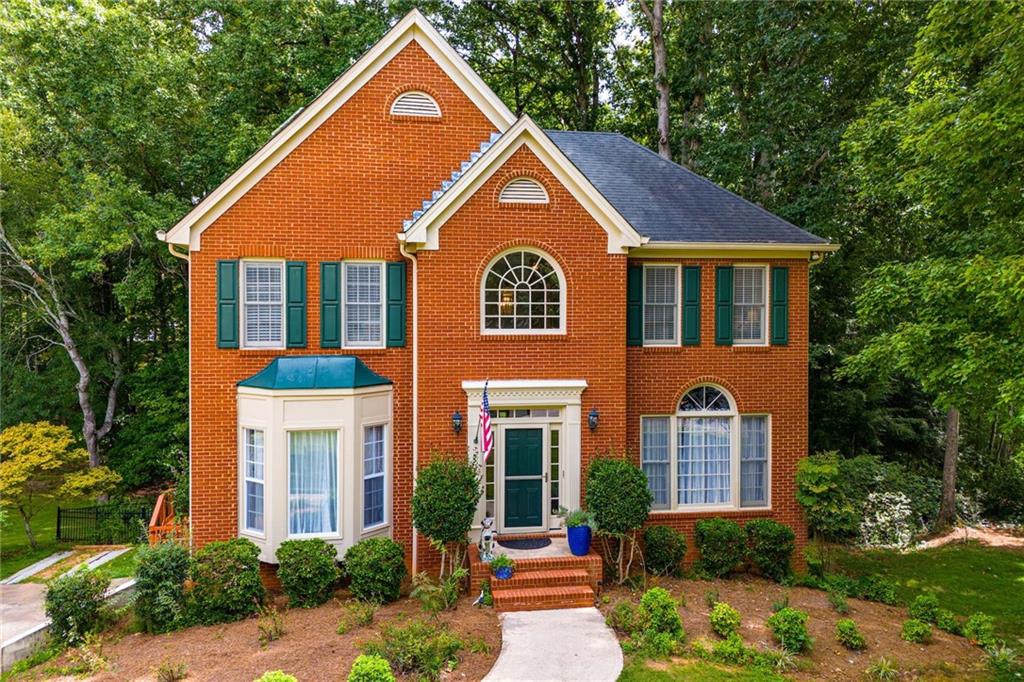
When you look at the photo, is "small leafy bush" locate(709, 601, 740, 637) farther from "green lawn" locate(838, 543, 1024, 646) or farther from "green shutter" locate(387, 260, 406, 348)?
"green shutter" locate(387, 260, 406, 348)

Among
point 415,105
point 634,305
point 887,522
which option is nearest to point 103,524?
point 415,105

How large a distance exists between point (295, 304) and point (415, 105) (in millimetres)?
4717

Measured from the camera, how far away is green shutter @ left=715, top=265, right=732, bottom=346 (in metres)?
12.4

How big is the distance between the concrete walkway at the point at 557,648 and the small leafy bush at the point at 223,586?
4.26m

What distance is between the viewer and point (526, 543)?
1093 cm

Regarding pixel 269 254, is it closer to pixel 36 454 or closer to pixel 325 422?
pixel 325 422

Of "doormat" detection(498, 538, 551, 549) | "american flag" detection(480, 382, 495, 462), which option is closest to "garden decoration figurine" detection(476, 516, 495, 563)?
"doormat" detection(498, 538, 551, 549)

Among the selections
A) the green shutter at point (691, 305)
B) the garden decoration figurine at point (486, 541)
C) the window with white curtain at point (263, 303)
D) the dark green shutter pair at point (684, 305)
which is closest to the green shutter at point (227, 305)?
the window with white curtain at point (263, 303)

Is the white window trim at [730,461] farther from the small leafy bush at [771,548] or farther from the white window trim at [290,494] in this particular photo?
the white window trim at [290,494]

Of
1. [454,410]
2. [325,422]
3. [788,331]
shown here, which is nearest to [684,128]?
[788,331]

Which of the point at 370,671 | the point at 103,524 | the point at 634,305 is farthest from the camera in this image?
the point at 103,524

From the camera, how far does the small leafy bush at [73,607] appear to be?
903 centimetres

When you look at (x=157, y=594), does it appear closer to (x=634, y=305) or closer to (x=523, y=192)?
(x=523, y=192)

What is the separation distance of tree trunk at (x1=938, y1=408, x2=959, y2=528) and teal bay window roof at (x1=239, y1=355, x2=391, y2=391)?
17.4m
